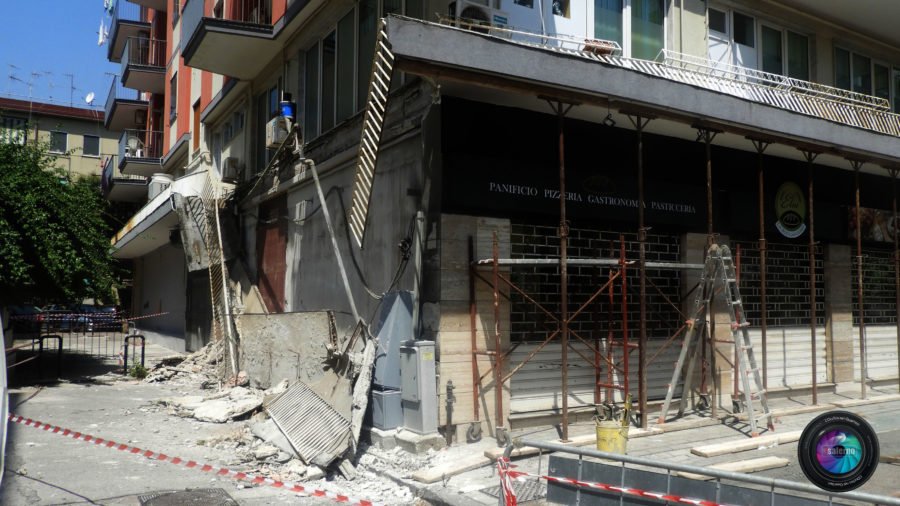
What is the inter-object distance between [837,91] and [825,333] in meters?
5.58

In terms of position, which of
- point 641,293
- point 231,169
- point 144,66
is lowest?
point 641,293

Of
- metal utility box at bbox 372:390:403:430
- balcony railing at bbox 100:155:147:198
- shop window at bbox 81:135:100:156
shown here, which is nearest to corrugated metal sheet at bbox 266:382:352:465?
metal utility box at bbox 372:390:403:430

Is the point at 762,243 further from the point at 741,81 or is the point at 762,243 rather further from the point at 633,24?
the point at 633,24

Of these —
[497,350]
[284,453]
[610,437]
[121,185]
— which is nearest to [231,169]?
[284,453]

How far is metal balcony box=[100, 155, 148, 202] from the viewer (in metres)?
32.6

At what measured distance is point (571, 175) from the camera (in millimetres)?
10555

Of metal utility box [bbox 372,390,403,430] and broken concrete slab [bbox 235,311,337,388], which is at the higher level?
broken concrete slab [bbox 235,311,337,388]

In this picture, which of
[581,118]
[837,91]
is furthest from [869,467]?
[837,91]

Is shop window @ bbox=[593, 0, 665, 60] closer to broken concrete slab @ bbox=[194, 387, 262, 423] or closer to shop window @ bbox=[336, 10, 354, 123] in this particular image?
shop window @ bbox=[336, 10, 354, 123]

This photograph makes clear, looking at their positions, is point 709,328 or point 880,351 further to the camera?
point 880,351

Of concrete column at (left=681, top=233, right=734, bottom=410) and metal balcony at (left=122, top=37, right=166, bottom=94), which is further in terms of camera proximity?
metal balcony at (left=122, top=37, right=166, bottom=94)

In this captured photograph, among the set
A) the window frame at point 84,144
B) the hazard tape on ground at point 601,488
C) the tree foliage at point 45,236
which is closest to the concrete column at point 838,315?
the hazard tape on ground at point 601,488

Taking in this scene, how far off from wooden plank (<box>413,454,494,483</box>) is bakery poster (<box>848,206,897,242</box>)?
1058cm

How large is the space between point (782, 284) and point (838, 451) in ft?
34.3
